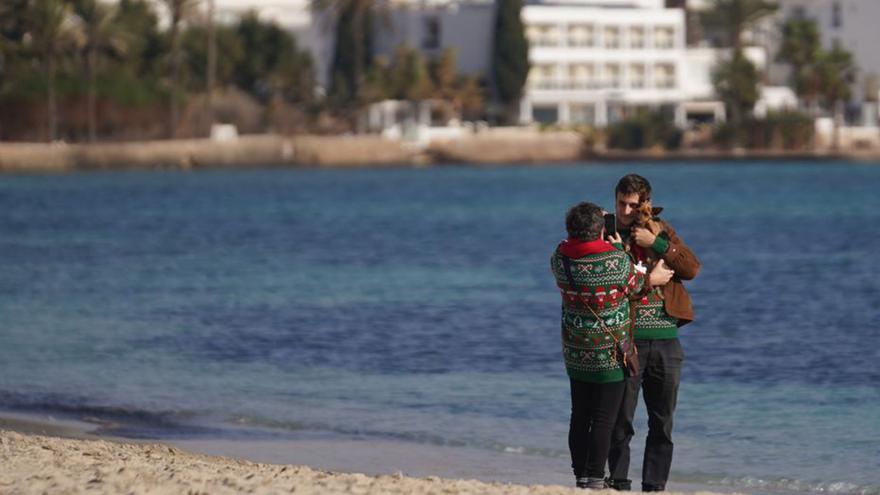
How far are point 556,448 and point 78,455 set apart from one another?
14.1ft

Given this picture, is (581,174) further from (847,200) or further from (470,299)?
(470,299)

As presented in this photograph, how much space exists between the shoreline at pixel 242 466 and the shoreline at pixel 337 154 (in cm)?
8617

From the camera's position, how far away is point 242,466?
41.4 ft

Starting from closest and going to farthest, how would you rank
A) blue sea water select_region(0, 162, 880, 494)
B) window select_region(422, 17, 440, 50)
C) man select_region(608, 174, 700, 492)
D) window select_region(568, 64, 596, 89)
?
man select_region(608, 174, 700, 492) < blue sea water select_region(0, 162, 880, 494) < window select_region(422, 17, 440, 50) < window select_region(568, 64, 596, 89)

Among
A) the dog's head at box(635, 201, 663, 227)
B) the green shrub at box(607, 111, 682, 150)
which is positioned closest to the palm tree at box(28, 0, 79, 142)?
the green shrub at box(607, 111, 682, 150)

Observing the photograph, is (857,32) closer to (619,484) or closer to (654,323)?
(619,484)

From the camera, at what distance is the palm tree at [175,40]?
10231 centimetres

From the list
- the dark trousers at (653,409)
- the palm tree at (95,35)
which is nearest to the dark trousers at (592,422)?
the dark trousers at (653,409)

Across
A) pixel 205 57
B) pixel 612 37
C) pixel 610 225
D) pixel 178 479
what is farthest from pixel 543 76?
pixel 610 225

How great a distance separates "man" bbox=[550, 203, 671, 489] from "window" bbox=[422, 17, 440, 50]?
365ft

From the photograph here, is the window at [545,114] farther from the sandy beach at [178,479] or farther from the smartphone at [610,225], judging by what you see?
the smartphone at [610,225]

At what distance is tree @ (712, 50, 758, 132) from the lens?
391ft

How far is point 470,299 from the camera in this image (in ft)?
108

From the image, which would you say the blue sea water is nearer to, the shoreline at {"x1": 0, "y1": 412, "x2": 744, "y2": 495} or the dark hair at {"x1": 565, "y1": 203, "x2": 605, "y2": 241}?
the shoreline at {"x1": 0, "y1": 412, "x2": 744, "y2": 495}
